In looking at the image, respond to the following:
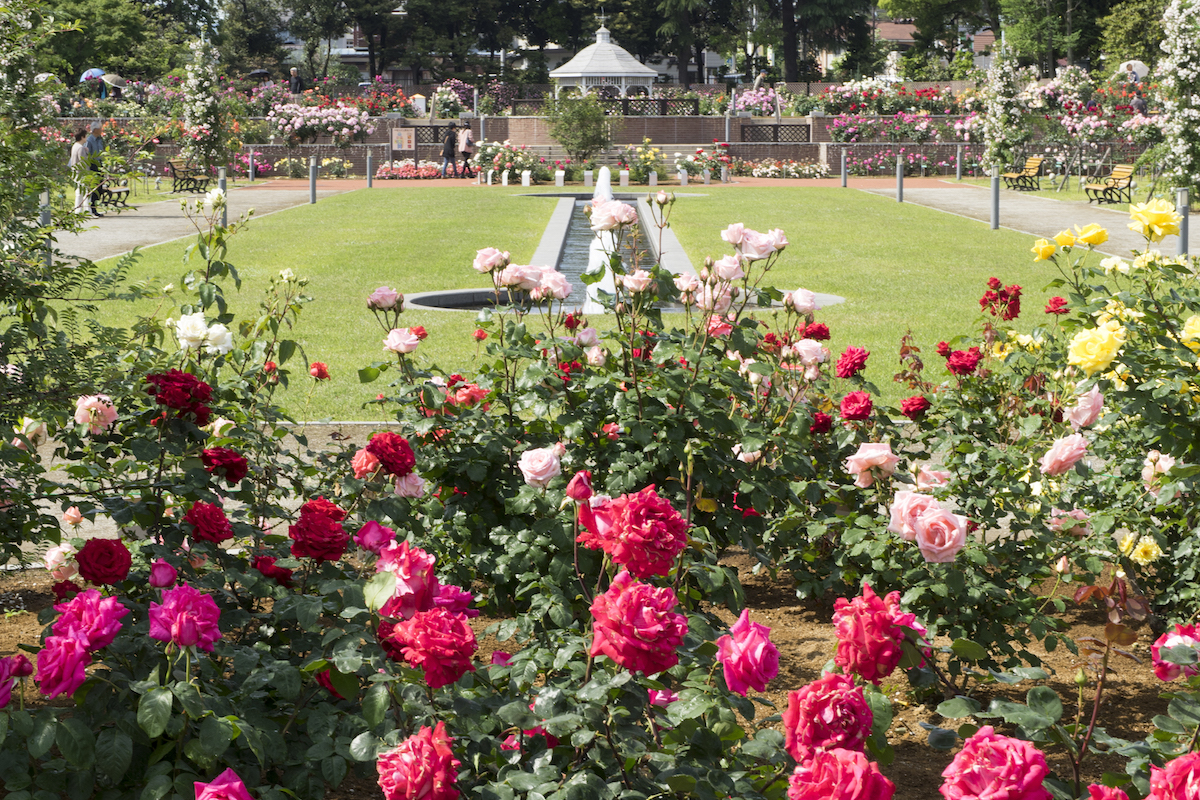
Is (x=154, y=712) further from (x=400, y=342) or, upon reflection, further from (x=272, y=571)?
(x=400, y=342)

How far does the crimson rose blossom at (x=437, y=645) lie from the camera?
62.1 inches

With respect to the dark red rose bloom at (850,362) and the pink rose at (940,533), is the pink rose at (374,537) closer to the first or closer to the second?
the pink rose at (940,533)

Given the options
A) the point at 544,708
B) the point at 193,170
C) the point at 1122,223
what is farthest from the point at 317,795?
the point at 193,170

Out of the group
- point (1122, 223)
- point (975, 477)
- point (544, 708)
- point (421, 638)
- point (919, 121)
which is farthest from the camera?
point (919, 121)

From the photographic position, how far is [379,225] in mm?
18391

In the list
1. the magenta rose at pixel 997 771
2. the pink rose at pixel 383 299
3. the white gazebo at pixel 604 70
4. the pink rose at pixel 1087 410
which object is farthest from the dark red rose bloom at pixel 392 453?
the white gazebo at pixel 604 70

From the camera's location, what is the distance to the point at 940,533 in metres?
2.12

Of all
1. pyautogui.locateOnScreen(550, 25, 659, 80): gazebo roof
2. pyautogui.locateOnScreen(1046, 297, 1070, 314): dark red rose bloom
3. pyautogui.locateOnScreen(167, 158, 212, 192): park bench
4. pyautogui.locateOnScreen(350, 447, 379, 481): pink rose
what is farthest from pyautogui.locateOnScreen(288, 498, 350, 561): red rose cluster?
pyautogui.locateOnScreen(550, 25, 659, 80): gazebo roof

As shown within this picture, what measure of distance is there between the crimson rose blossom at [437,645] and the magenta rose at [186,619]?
0.40 meters

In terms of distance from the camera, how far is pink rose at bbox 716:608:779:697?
1550 millimetres

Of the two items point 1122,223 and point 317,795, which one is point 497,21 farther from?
point 317,795

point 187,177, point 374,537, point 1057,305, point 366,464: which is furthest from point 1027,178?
point 374,537

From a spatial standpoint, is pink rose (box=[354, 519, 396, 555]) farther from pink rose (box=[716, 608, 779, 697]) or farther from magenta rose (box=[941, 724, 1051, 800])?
magenta rose (box=[941, 724, 1051, 800])

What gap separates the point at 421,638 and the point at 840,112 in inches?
1582
